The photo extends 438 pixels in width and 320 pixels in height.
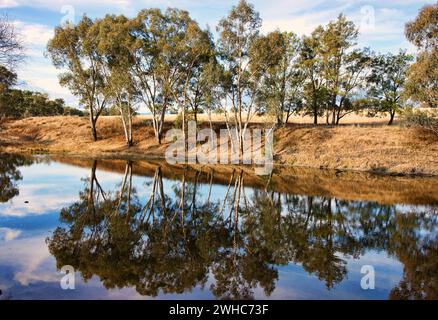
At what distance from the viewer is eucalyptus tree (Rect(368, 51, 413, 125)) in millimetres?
53562

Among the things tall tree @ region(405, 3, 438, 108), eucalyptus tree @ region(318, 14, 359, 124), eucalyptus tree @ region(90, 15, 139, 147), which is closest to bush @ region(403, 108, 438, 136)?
tall tree @ region(405, 3, 438, 108)

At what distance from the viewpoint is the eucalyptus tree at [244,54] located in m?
40.0

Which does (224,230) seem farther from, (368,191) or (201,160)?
(201,160)

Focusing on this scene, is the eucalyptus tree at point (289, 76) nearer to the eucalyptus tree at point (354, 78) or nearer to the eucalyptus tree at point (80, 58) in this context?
the eucalyptus tree at point (354, 78)

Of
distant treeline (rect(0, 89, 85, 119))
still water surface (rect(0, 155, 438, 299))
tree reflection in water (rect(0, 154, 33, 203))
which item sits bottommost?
still water surface (rect(0, 155, 438, 299))

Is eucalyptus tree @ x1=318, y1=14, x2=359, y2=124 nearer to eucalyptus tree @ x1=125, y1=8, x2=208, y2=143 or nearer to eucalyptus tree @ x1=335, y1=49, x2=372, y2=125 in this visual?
eucalyptus tree @ x1=335, y1=49, x2=372, y2=125

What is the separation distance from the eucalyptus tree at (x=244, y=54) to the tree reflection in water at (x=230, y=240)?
23.1 m

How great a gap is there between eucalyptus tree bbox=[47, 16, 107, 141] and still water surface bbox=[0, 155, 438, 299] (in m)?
29.3

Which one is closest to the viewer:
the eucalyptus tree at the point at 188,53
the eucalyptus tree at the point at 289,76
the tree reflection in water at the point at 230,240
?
the tree reflection in water at the point at 230,240

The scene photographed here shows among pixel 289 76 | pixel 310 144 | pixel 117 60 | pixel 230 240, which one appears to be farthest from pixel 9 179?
pixel 289 76

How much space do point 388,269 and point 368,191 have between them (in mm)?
14563

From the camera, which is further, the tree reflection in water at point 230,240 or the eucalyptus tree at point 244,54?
the eucalyptus tree at point 244,54

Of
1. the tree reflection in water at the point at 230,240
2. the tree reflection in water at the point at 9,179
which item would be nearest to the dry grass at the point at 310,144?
the tree reflection in water at the point at 9,179
